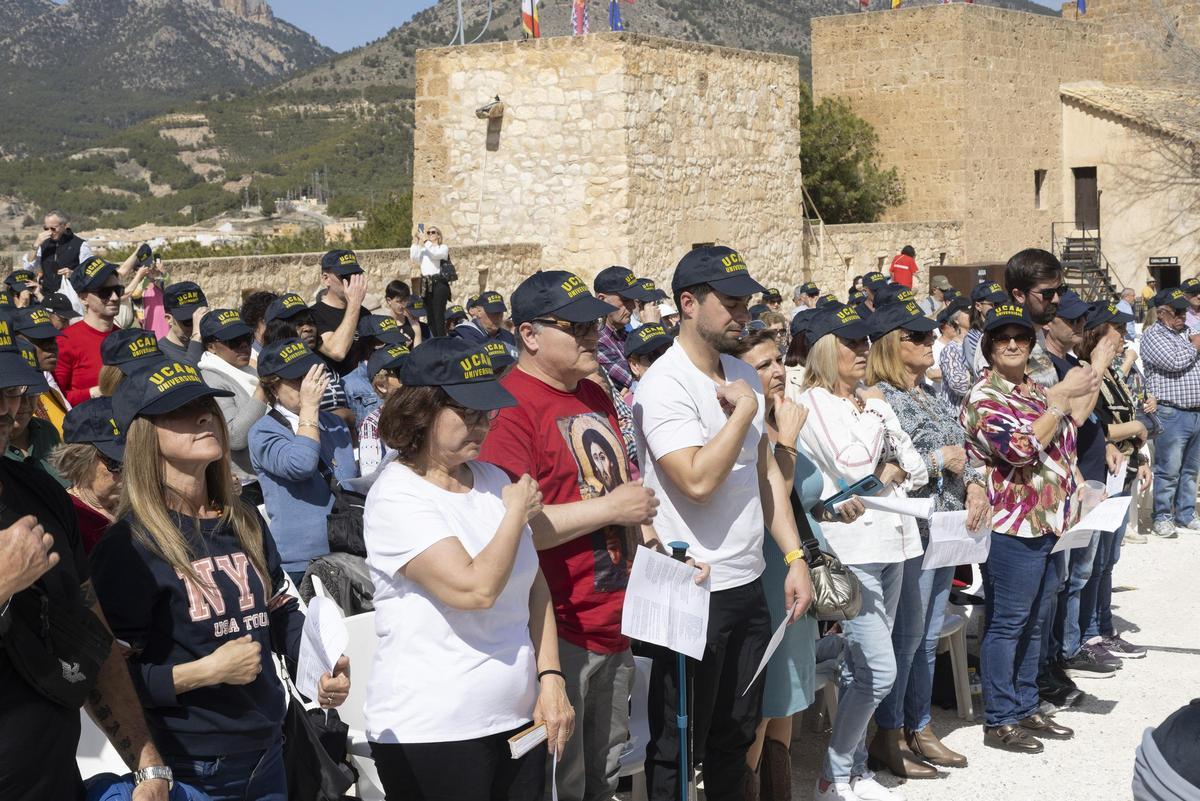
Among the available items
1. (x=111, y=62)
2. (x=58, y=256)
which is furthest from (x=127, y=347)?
(x=111, y=62)

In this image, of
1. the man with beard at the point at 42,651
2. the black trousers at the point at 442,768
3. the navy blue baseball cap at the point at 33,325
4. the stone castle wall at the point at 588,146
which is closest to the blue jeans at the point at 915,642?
the black trousers at the point at 442,768

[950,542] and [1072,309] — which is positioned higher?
→ [1072,309]

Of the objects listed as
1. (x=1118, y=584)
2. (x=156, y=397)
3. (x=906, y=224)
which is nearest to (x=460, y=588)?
(x=156, y=397)

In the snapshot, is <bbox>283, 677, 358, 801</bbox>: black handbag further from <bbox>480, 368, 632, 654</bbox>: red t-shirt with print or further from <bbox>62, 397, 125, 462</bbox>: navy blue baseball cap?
<bbox>62, 397, 125, 462</bbox>: navy blue baseball cap

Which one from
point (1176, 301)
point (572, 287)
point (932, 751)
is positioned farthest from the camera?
point (1176, 301)

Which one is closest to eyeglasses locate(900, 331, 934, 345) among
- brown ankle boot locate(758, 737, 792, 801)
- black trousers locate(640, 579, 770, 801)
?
black trousers locate(640, 579, 770, 801)

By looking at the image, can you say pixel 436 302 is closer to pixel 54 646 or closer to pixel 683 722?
pixel 683 722

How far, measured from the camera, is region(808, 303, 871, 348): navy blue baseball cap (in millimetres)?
4664

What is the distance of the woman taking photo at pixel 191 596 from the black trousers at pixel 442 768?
0.20 meters

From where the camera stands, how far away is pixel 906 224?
25266 mm

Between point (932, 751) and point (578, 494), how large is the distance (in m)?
2.45

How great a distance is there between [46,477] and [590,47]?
1388 cm

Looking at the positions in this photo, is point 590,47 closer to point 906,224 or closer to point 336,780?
point 906,224

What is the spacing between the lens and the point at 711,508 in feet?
12.7
